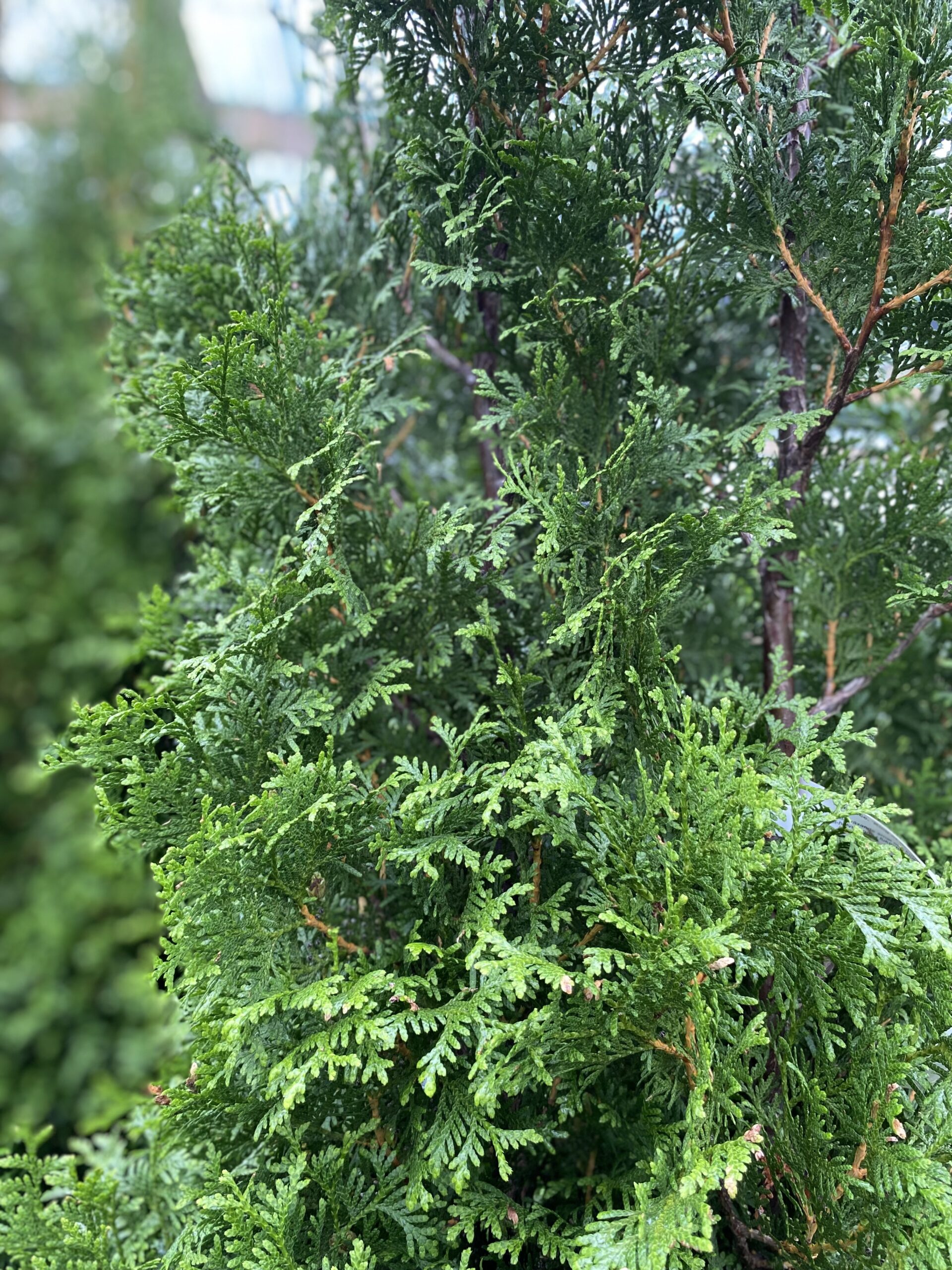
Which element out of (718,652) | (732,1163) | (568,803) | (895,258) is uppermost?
(895,258)

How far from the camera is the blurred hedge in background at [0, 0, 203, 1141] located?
2477 millimetres

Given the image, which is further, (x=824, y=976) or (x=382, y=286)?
(x=382, y=286)

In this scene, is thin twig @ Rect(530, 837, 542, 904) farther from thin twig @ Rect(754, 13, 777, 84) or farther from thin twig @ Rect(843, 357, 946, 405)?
thin twig @ Rect(754, 13, 777, 84)

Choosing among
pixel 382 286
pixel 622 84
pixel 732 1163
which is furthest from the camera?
pixel 382 286

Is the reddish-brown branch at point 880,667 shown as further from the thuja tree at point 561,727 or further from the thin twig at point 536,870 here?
the thin twig at point 536,870

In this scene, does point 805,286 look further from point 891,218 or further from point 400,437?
point 400,437

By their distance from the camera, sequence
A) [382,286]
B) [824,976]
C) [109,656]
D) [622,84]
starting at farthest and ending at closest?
[109,656], [382,286], [622,84], [824,976]

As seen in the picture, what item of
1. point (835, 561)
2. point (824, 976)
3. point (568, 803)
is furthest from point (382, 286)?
point (824, 976)

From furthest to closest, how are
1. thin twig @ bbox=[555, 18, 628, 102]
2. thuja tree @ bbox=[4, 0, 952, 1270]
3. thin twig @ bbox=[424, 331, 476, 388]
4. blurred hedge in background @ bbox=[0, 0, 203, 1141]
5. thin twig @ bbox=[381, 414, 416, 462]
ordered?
1. blurred hedge in background @ bbox=[0, 0, 203, 1141]
2. thin twig @ bbox=[381, 414, 416, 462]
3. thin twig @ bbox=[424, 331, 476, 388]
4. thin twig @ bbox=[555, 18, 628, 102]
5. thuja tree @ bbox=[4, 0, 952, 1270]

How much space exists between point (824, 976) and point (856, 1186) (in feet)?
0.71

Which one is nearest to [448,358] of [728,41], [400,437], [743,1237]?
[400,437]

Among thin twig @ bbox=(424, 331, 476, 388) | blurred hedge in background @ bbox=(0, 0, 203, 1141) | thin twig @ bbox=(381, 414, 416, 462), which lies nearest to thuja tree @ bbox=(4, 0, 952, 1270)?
thin twig @ bbox=(424, 331, 476, 388)

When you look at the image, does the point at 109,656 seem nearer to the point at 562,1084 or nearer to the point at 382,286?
the point at 382,286

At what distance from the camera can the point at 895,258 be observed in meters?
0.92
